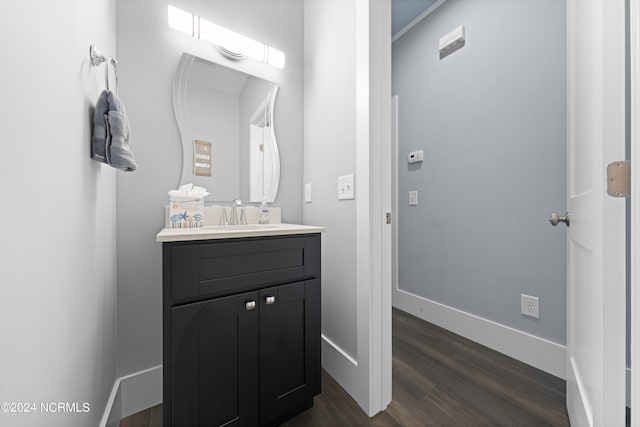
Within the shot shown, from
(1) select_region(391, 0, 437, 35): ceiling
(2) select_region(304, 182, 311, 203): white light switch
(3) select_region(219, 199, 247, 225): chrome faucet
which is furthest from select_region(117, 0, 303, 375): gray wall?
(1) select_region(391, 0, 437, 35): ceiling

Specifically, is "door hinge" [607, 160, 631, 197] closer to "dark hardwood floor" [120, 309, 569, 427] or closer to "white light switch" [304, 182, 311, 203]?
"dark hardwood floor" [120, 309, 569, 427]

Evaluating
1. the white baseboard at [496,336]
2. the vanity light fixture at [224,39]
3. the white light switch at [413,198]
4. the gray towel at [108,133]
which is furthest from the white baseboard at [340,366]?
the vanity light fixture at [224,39]

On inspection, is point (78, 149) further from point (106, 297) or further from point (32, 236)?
point (106, 297)

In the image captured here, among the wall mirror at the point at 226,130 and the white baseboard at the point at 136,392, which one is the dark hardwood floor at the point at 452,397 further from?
the wall mirror at the point at 226,130

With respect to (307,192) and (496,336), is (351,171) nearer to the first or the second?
(307,192)

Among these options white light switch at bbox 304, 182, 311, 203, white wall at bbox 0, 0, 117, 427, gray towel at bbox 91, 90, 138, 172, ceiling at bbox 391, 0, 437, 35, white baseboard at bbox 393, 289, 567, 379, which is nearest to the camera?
white wall at bbox 0, 0, 117, 427

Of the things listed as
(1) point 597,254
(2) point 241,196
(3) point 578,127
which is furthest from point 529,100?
(2) point 241,196

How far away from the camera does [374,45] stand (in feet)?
3.81

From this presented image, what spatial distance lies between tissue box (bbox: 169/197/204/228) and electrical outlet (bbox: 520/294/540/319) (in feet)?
6.50

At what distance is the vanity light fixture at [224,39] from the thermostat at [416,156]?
4.45ft

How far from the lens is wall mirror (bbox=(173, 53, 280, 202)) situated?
4.46 feet

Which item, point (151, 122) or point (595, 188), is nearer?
Answer: point (595, 188)

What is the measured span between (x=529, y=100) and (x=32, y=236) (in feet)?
7.45

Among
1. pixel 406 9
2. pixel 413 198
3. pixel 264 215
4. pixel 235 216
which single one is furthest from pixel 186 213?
pixel 406 9
